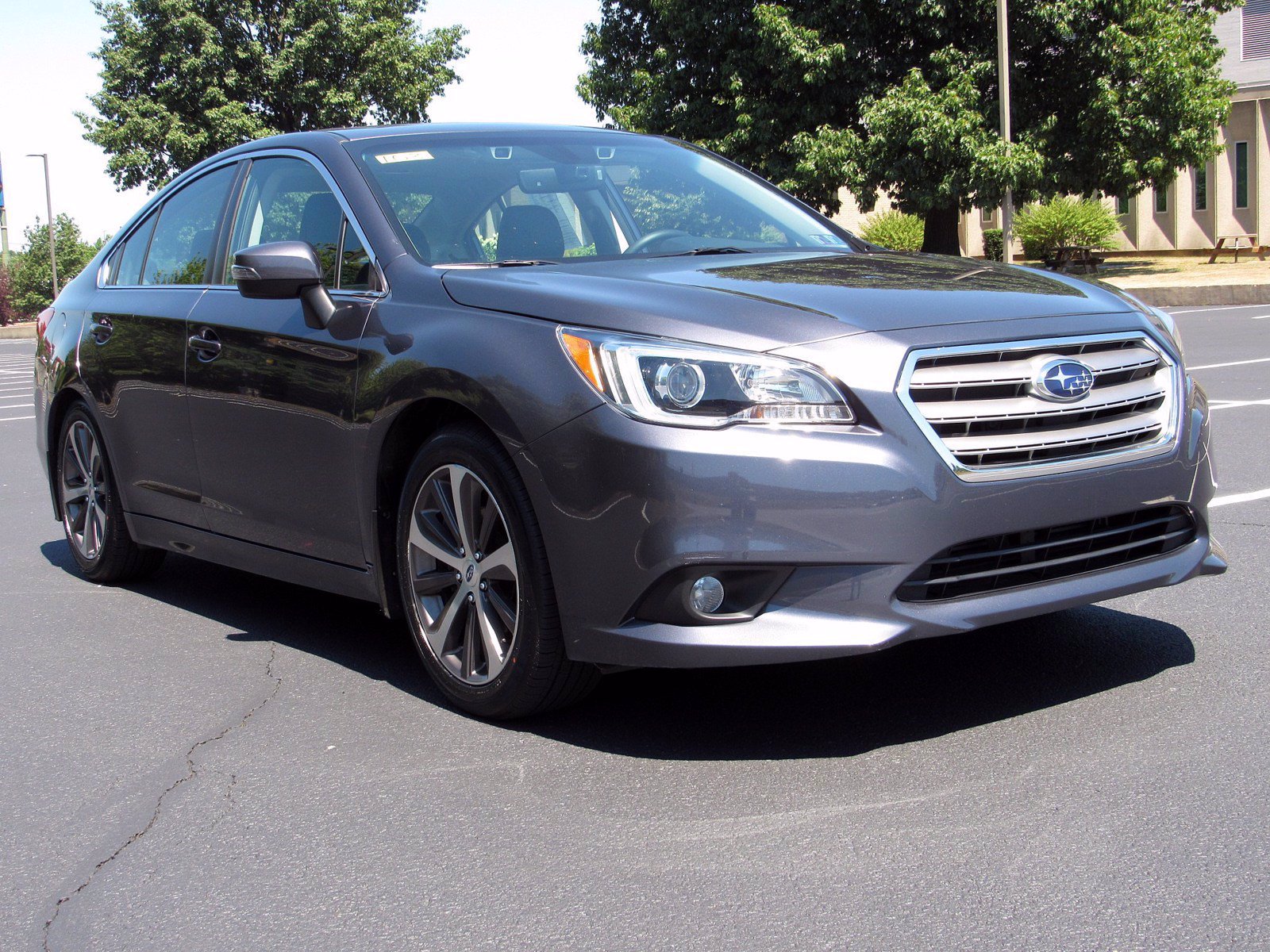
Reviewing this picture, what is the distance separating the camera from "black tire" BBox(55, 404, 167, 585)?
609cm

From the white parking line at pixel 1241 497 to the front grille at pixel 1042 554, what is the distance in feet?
10.1

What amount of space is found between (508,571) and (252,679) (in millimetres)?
1262

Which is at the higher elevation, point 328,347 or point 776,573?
point 328,347

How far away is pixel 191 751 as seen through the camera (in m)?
4.07

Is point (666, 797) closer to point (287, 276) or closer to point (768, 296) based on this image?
point (768, 296)

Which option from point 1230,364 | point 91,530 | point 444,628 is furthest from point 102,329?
point 1230,364

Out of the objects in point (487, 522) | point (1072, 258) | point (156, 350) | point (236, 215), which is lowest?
point (487, 522)

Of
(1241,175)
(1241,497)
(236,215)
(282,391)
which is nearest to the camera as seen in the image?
(282,391)

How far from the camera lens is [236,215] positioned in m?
5.43

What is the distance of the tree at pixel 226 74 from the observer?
5041 centimetres

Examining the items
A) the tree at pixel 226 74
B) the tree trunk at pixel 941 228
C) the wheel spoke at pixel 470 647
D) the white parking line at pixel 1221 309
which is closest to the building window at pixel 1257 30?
the tree trunk at pixel 941 228

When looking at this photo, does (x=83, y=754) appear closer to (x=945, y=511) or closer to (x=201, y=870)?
(x=201, y=870)

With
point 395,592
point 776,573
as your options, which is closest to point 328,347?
point 395,592

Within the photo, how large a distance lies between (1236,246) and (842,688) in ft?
131
